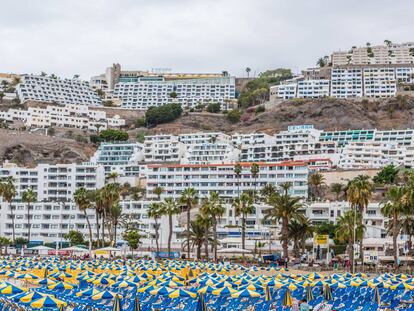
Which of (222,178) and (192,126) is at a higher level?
(192,126)

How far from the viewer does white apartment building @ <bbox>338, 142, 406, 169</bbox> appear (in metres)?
147

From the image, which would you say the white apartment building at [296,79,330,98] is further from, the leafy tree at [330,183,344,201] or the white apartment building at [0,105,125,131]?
the leafy tree at [330,183,344,201]

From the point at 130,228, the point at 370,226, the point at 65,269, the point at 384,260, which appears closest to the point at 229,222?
the point at 130,228

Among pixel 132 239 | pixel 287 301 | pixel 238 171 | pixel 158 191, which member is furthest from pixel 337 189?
pixel 287 301

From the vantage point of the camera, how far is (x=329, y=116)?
17675 cm

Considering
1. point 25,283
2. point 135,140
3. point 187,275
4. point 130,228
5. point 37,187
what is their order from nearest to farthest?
1. point 25,283
2. point 187,275
3. point 130,228
4. point 37,187
5. point 135,140

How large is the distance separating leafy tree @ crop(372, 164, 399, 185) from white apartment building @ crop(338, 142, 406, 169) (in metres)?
13.8

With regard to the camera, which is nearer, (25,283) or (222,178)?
(25,283)

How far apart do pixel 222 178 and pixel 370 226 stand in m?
40.2

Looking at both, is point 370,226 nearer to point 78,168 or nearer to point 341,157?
point 341,157

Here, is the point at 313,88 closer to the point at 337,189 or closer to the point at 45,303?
the point at 337,189

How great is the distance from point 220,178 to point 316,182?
18.8 metres

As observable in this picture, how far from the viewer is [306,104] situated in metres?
182

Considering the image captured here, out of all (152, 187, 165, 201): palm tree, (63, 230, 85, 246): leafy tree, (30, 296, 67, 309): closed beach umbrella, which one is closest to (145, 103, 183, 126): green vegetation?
(152, 187, 165, 201): palm tree
